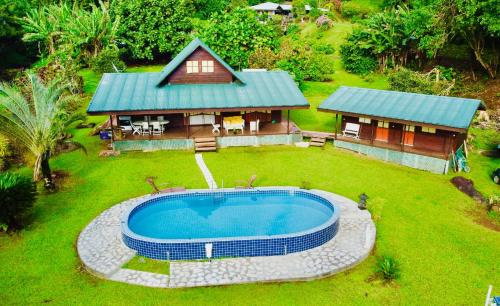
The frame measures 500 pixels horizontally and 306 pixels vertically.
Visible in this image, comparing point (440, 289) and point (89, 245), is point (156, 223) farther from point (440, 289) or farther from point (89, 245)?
point (440, 289)

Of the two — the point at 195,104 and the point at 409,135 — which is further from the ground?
the point at 195,104

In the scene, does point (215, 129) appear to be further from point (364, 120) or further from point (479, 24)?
point (479, 24)

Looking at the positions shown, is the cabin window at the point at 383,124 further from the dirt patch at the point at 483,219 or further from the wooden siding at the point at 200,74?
the wooden siding at the point at 200,74

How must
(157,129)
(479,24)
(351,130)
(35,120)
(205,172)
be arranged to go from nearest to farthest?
1. (35,120)
2. (205,172)
3. (351,130)
4. (157,129)
5. (479,24)

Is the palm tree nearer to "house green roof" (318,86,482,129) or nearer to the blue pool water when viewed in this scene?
the blue pool water

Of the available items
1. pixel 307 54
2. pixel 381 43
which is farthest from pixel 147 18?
pixel 381 43

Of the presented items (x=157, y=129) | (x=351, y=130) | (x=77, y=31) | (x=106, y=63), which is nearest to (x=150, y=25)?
(x=77, y=31)

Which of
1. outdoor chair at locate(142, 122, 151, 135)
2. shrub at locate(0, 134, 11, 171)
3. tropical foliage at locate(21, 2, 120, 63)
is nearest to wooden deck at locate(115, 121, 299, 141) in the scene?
outdoor chair at locate(142, 122, 151, 135)
